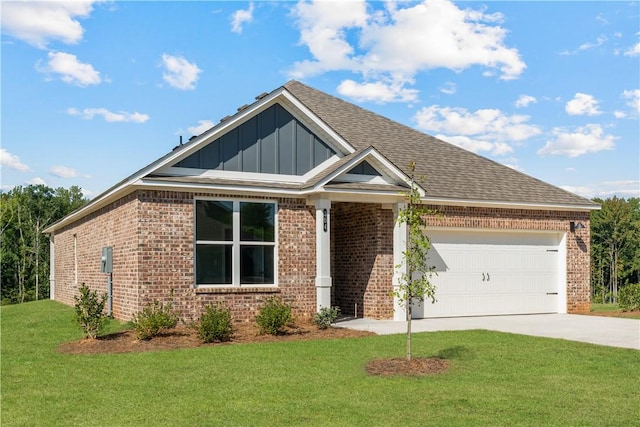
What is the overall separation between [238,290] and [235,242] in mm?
1135

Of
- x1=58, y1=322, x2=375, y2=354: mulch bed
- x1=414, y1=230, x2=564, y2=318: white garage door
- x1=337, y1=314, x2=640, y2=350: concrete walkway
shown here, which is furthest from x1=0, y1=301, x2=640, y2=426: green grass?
x1=414, y1=230, x2=564, y2=318: white garage door

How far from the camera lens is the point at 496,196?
715 inches

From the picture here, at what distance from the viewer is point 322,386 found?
859 cm

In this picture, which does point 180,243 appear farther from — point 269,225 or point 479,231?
point 479,231

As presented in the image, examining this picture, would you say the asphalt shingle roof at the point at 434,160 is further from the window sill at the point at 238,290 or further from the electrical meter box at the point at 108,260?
the electrical meter box at the point at 108,260

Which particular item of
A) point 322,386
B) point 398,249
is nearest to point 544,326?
point 398,249

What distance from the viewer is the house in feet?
47.4

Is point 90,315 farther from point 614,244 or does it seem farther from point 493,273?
point 614,244

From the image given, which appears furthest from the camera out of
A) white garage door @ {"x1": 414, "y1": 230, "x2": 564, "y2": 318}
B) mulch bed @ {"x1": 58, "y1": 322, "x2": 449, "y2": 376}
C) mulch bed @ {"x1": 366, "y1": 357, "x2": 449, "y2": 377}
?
white garage door @ {"x1": 414, "y1": 230, "x2": 564, "y2": 318}

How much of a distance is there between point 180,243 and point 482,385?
26.7 feet

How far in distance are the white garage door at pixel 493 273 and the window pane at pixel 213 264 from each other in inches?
217

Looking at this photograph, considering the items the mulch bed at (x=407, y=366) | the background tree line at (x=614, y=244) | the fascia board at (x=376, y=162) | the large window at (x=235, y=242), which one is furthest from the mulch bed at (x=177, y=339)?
the background tree line at (x=614, y=244)

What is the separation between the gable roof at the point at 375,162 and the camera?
48.1ft

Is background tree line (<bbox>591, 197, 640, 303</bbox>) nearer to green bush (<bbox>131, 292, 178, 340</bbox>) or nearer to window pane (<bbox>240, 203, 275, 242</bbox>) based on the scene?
window pane (<bbox>240, 203, 275, 242</bbox>)
